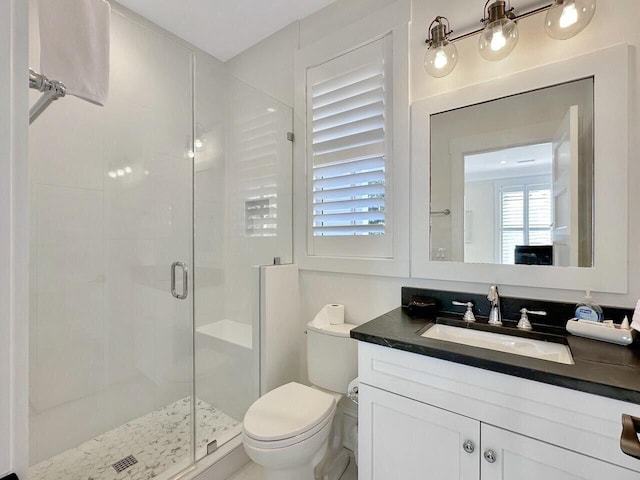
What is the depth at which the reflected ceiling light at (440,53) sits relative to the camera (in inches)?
53.2

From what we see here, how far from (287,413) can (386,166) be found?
4.27 ft

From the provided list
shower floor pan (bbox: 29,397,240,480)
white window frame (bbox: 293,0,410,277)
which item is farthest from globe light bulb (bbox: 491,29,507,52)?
shower floor pan (bbox: 29,397,240,480)

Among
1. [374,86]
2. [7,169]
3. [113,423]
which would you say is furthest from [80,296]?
[374,86]

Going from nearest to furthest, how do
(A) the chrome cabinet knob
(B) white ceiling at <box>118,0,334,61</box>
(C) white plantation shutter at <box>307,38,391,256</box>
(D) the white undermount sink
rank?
(A) the chrome cabinet knob, (D) the white undermount sink, (C) white plantation shutter at <box>307,38,391,256</box>, (B) white ceiling at <box>118,0,334,61</box>

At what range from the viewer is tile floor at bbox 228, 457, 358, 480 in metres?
1.55

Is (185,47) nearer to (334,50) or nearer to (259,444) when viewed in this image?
(334,50)

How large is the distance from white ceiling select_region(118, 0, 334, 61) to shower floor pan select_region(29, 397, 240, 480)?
246cm

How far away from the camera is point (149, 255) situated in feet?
6.30

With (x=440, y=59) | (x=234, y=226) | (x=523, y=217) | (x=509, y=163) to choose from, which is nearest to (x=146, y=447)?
(x=234, y=226)

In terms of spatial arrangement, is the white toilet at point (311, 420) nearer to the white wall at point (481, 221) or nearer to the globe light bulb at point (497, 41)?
the white wall at point (481, 221)

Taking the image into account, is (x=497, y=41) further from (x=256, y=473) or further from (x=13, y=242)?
(x=256, y=473)

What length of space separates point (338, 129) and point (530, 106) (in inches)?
37.5

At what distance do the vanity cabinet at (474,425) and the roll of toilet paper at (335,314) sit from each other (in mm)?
551

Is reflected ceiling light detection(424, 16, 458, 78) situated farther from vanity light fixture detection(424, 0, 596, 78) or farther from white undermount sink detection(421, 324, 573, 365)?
white undermount sink detection(421, 324, 573, 365)
